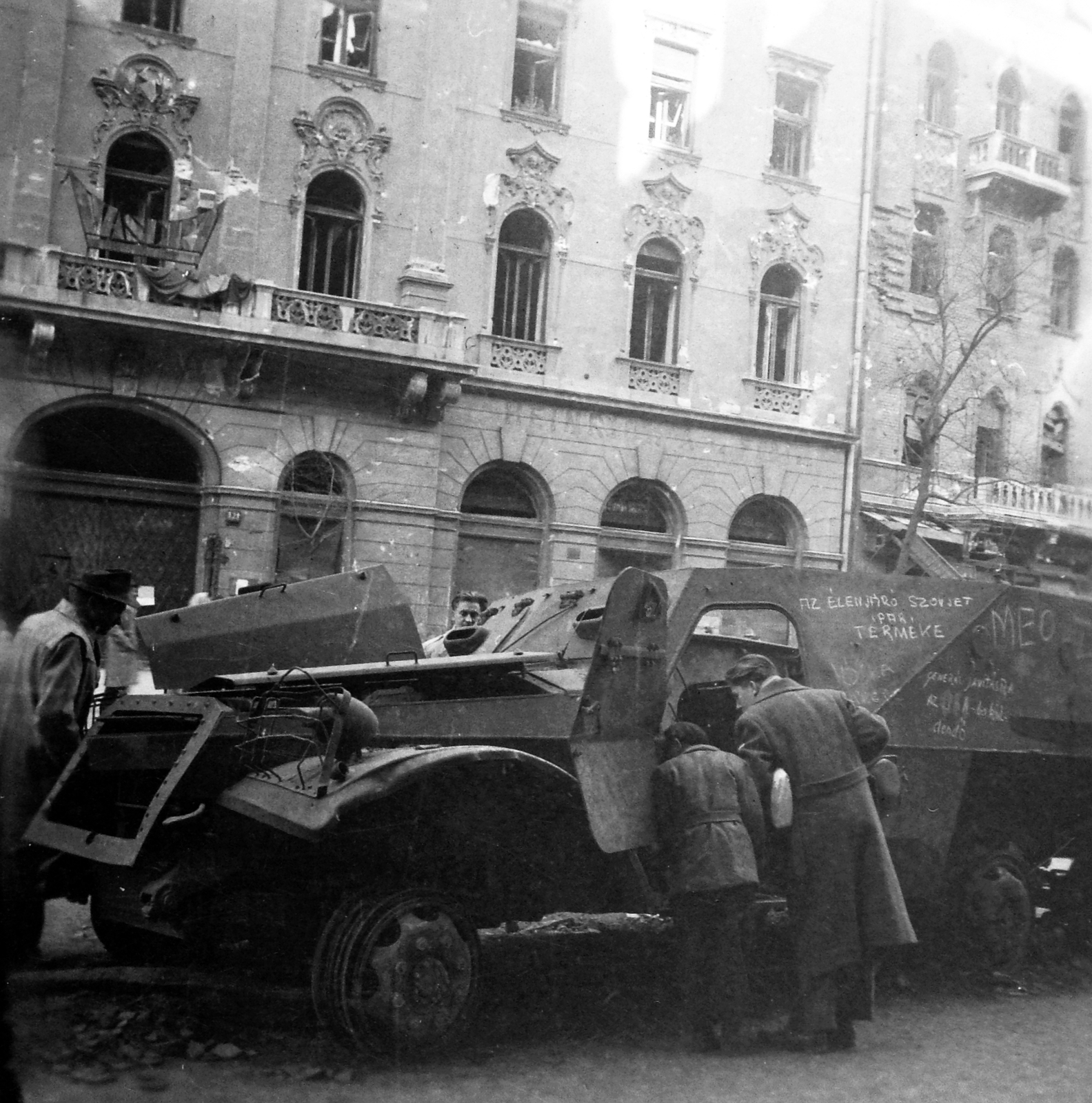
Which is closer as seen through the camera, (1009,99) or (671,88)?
(1009,99)

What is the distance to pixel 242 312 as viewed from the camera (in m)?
14.4

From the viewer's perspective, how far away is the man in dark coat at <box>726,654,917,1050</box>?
545cm

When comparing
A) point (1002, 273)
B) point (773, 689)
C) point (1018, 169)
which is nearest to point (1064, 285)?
point (1002, 273)

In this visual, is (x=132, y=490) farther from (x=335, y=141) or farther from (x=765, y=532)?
(x=765, y=532)

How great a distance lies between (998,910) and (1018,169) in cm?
627

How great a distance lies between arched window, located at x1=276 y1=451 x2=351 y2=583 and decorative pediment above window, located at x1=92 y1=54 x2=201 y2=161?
3536mm

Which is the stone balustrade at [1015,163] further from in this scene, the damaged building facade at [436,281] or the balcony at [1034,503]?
the balcony at [1034,503]

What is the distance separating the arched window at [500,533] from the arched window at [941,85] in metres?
6.56

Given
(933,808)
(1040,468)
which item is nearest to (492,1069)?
(933,808)

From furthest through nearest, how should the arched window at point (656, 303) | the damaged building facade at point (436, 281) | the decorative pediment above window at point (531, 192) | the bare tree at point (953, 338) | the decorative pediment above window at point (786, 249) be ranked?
1. the decorative pediment above window at point (786, 249)
2. the arched window at point (656, 303)
3. the decorative pediment above window at point (531, 192)
4. the damaged building facade at point (436, 281)
5. the bare tree at point (953, 338)

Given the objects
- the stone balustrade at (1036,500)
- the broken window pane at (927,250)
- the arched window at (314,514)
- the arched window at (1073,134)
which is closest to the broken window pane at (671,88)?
the broken window pane at (927,250)

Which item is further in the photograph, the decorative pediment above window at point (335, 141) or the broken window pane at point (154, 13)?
the decorative pediment above window at point (335, 141)

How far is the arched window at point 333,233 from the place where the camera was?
15.5 meters

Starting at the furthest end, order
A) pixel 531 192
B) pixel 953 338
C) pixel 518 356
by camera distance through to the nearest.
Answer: pixel 518 356 < pixel 531 192 < pixel 953 338
